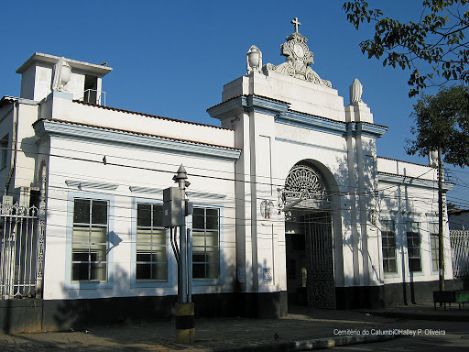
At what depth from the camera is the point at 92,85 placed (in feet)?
66.9

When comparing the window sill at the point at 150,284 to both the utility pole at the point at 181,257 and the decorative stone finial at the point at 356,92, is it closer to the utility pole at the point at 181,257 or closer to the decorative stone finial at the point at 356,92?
the utility pole at the point at 181,257

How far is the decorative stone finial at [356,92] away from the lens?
64.9 feet

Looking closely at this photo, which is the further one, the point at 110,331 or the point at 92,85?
the point at 92,85

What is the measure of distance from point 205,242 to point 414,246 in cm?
1008

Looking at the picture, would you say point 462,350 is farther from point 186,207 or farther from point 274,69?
point 274,69

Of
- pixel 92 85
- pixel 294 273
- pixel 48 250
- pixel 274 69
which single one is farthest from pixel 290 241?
pixel 48 250

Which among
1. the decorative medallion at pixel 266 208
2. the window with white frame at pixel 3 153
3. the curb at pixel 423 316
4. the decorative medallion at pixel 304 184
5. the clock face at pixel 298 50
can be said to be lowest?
the curb at pixel 423 316

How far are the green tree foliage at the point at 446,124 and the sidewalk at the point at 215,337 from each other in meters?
6.13

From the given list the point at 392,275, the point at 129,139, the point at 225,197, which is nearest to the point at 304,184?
the point at 225,197

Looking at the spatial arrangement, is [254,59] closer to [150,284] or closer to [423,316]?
[150,284]

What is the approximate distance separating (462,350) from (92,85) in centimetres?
1546

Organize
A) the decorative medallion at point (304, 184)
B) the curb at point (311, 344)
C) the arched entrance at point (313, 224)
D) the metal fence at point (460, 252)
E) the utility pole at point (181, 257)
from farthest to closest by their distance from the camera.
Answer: the metal fence at point (460, 252) < the arched entrance at point (313, 224) < the decorative medallion at point (304, 184) < the curb at point (311, 344) < the utility pole at point (181, 257)

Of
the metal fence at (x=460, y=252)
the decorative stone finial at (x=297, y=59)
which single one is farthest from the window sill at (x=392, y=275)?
the decorative stone finial at (x=297, y=59)

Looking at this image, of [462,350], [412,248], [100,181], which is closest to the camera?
[462,350]
